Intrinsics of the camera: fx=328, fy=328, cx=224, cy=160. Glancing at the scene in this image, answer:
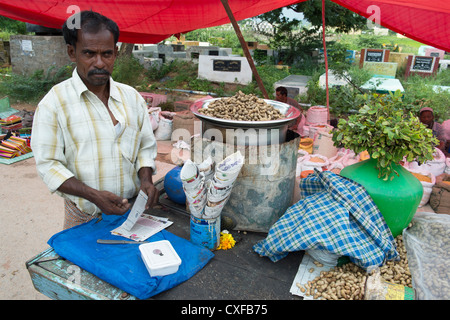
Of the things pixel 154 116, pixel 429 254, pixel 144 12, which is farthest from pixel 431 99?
pixel 429 254

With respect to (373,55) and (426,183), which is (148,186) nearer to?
(426,183)

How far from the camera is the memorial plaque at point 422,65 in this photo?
1213 cm

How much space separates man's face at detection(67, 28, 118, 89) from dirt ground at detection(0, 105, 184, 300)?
1.91 metres

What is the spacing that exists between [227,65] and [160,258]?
370 inches

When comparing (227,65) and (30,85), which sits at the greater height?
(227,65)

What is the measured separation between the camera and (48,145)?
5.34ft

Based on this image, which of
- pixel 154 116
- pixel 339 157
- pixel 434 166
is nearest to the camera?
pixel 434 166

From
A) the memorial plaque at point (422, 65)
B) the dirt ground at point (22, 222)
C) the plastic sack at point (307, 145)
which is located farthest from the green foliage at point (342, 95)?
the memorial plaque at point (422, 65)

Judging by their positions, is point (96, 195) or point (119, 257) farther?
point (96, 195)

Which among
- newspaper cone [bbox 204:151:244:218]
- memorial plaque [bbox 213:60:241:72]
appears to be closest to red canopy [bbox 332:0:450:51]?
newspaper cone [bbox 204:151:244:218]

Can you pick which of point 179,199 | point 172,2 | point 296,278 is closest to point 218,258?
point 296,278

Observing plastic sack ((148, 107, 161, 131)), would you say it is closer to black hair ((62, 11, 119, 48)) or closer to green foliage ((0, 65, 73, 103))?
black hair ((62, 11, 119, 48))

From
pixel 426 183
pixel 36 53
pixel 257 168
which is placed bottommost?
pixel 426 183

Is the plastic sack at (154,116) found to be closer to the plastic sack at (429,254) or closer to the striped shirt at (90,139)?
the striped shirt at (90,139)
